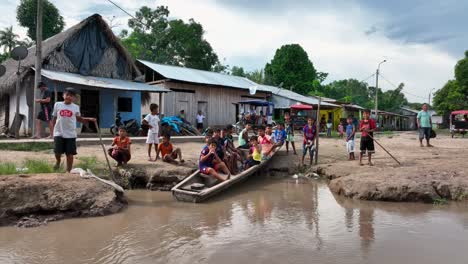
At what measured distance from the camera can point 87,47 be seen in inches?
589

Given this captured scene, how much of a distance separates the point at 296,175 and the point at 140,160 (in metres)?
3.76

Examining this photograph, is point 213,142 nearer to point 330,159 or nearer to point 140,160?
point 140,160

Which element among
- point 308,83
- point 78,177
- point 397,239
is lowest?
point 397,239

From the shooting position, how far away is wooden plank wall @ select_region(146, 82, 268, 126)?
18562mm

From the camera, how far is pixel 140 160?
8.43 metres

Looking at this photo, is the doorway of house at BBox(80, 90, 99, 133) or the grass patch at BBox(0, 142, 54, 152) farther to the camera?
the doorway of house at BBox(80, 90, 99, 133)

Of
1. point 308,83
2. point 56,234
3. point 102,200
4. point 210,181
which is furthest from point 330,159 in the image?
point 308,83

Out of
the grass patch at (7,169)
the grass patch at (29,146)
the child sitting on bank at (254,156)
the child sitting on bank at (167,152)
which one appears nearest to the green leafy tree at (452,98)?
the child sitting on bank at (254,156)

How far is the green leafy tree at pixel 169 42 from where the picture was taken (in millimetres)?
33812

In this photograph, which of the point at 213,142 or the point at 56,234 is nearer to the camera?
the point at 56,234

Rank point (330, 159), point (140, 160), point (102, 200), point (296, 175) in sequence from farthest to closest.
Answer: point (330, 159), point (296, 175), point (140, 160), point (102, 200)

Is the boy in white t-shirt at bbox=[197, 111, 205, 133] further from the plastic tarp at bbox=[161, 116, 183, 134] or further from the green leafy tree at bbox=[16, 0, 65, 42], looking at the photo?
the green leafy tree at bbox=[16, 0, 65, 42]

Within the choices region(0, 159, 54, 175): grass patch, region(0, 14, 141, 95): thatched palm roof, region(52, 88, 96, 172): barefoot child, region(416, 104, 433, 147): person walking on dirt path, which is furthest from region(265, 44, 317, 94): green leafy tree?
region(0, 159, 54, 175): grass patch

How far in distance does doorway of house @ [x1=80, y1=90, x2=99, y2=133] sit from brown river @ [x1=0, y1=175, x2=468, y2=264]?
30.4 feet
